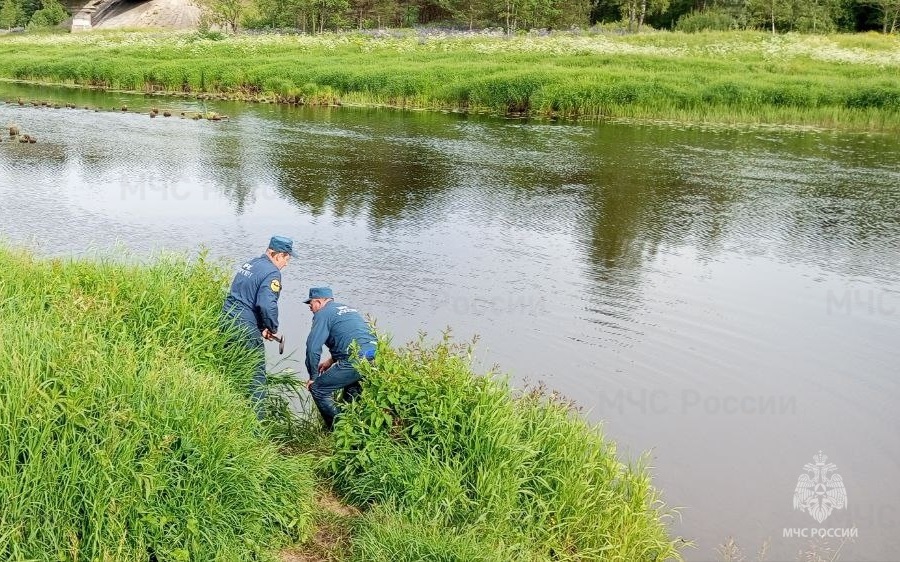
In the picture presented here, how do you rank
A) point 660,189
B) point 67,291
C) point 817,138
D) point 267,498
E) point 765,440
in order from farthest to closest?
point 817,138, point 660,189, point 765,440, point 67,291, point 267,498

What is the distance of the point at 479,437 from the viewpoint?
6586 mm

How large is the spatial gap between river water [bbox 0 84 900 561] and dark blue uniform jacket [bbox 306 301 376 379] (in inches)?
79.0

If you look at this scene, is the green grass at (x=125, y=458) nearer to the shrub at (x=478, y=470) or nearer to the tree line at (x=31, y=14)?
the shrub at (x=478, y=470)

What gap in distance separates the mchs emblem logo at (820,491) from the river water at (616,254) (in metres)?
0.08

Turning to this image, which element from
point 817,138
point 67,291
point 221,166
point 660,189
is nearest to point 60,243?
point 67,291

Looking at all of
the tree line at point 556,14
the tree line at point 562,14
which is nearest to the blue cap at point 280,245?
the tree line at point 562,14

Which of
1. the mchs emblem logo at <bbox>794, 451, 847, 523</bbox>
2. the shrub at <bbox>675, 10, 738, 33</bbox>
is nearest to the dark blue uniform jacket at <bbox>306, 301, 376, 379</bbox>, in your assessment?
the mchs emblem logo at <bbox>794, 451, 847, 523</bbox>

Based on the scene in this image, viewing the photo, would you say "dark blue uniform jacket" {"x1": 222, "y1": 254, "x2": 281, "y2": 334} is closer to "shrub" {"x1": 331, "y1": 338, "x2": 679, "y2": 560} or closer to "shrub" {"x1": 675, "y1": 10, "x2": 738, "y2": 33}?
"shrub" {"x1": 331, "y1": 338, "x2": 679, "y2": 560}

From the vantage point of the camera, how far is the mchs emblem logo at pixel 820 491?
7.72 meters

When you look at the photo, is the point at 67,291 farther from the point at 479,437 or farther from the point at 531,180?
the point at 531,180

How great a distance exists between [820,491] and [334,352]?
4969mm

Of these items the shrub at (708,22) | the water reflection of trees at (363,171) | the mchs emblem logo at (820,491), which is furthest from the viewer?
the shrub at (708,22)

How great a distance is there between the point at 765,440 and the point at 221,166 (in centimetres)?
1834

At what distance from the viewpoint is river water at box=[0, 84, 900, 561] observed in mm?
8789
